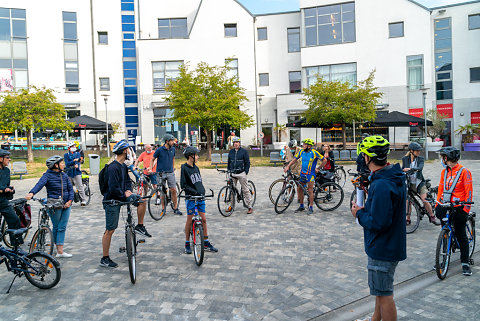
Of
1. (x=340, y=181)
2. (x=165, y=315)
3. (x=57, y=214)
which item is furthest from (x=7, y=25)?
(x=165, y=315)

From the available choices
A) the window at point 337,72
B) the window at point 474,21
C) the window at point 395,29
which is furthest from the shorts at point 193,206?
the window at point 474,21

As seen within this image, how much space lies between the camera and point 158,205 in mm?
9977

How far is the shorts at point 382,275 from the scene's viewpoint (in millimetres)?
3457

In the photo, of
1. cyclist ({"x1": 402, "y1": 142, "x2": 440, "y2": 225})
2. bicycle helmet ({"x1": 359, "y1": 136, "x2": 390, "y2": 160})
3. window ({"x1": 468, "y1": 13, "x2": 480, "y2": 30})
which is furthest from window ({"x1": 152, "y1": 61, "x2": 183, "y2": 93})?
bicycle helmet ({"x1": 359, "y1": 136, "x2": 390, "y2": 160})

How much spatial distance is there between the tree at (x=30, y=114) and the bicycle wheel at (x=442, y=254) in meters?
25.7

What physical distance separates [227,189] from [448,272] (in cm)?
556

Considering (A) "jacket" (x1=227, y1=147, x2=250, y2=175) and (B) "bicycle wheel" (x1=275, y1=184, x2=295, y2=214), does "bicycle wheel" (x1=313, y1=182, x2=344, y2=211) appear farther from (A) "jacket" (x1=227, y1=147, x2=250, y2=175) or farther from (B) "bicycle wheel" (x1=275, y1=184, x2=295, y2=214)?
(A) "jacket" (x1=227, y1=147, x2=250, y2=175)

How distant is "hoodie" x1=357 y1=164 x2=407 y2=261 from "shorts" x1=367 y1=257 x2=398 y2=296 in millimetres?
71

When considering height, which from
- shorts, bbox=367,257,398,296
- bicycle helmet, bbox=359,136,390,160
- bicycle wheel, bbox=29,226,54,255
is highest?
bicycle helmet, bbox=359,136,390,160

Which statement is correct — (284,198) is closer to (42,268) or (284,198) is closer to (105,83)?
(42,268)

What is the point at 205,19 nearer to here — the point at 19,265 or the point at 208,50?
the point at 208,50

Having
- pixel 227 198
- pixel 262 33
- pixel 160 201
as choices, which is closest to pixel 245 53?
pixel 262 33

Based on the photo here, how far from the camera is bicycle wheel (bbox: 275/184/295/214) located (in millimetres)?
10133

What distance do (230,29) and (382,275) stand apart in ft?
116
